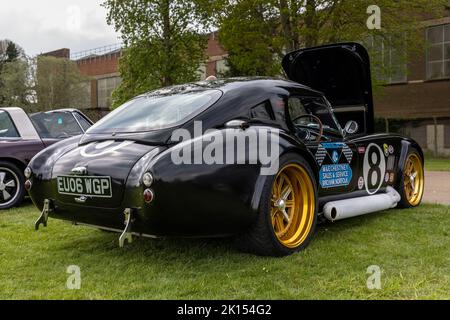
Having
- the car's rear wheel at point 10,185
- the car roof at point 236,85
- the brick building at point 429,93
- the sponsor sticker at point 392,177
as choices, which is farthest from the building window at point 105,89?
the car roof at point 236,85

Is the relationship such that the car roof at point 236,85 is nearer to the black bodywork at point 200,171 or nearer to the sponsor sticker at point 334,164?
the black bodywork at point 200,171

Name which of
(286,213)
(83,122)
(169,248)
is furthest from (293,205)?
(83,122)

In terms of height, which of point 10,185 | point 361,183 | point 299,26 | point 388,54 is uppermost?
point 299,26

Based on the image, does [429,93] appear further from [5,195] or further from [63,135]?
[5,195]

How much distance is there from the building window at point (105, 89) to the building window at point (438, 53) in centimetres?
3118

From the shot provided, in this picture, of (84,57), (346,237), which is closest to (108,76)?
(84,57)

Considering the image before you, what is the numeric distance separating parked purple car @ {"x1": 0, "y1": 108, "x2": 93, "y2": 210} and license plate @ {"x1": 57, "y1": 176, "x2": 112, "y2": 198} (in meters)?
3.20

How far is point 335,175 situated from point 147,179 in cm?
205

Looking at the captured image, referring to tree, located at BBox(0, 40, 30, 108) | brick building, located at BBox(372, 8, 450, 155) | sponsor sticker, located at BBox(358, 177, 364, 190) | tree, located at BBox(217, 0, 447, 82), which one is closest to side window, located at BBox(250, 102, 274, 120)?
sponsor sticker, located at BBox(358, 177, 364, 190)

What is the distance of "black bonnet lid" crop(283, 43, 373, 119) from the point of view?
5844mm

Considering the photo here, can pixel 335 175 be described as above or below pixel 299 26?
below

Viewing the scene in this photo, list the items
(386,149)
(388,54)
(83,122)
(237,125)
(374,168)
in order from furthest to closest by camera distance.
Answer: (388,54)
(83,122)
(386,149)
(374,168)
(237,125)

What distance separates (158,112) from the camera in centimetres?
414
